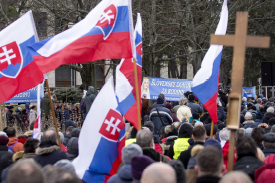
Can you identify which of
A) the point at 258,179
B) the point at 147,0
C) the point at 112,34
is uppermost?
the point at 147,0

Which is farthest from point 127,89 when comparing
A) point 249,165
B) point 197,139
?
point 249,165

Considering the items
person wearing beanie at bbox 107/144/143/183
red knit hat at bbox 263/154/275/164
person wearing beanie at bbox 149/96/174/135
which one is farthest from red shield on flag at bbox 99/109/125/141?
person wearing beanie at bbox 149/96/174/135

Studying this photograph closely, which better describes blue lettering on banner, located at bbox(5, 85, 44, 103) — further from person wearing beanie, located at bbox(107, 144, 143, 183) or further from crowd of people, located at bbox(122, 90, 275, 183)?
person wearing beanie, located at bbox(107, 144, 143, 183)

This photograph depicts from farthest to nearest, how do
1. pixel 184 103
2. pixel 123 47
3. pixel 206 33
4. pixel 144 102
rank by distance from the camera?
pixel 206 33 < pixel 144 102 < pixel 184 103 < pixel 123 47

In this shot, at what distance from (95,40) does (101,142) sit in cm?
170

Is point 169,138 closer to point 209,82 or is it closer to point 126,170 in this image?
point 209,82

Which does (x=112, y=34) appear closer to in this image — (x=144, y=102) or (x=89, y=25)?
(x=89, y=25)

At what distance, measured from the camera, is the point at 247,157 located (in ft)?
11.9

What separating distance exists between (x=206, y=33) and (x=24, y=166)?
13.8 metres


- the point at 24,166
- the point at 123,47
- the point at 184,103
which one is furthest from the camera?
the point at 184,103

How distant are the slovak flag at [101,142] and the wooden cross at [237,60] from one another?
196cm

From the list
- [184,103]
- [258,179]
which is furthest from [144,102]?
[258,179]

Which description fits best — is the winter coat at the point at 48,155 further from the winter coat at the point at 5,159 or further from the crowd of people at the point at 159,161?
the winter coat at the point at 5,159

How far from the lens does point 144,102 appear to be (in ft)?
38.3
